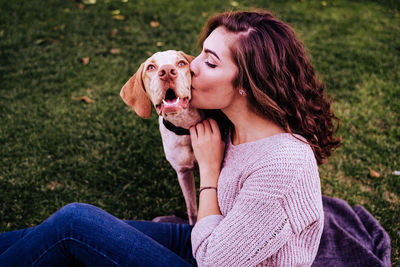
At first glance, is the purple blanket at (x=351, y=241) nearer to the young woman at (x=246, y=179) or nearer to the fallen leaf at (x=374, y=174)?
the young woman at (x=246, y=179)

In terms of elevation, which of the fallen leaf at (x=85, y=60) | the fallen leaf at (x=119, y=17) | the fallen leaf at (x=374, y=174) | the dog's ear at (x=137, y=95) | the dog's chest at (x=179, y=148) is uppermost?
the dog's ear at (x=137, y=95)

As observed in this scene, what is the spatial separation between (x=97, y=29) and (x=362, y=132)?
5.02m

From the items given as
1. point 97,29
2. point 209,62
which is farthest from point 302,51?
point 97,29

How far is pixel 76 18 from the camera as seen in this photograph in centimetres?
638

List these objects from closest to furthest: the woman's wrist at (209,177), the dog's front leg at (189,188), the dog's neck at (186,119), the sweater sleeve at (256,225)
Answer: the sweater sleeve at (256,225)
the woman's wrist at (209,177)
the dog's neck at (186,119)
the dog's front leg at (189,188)

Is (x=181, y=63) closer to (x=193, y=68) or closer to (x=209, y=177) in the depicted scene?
(x=193, y=68)

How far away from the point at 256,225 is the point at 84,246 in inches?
40.3

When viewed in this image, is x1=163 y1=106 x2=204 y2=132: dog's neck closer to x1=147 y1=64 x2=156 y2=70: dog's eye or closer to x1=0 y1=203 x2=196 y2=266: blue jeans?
x1=147 y1=64 x2=156 y2=70: dog's eye

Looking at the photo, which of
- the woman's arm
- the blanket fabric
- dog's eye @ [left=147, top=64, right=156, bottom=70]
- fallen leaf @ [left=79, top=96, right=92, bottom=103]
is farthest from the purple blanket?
fallen leaf @ [left=79, top=96, right=92, bottom=103]

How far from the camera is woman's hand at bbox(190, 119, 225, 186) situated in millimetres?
2037

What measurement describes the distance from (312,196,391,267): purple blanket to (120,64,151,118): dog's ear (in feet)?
5.51

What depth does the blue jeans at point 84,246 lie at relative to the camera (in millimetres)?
1813

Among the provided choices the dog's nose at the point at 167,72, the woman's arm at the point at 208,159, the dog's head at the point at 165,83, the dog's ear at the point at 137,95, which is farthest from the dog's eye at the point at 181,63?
the woman's arm at the point at 208,159

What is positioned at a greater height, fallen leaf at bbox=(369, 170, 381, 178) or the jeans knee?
the jeans knee
